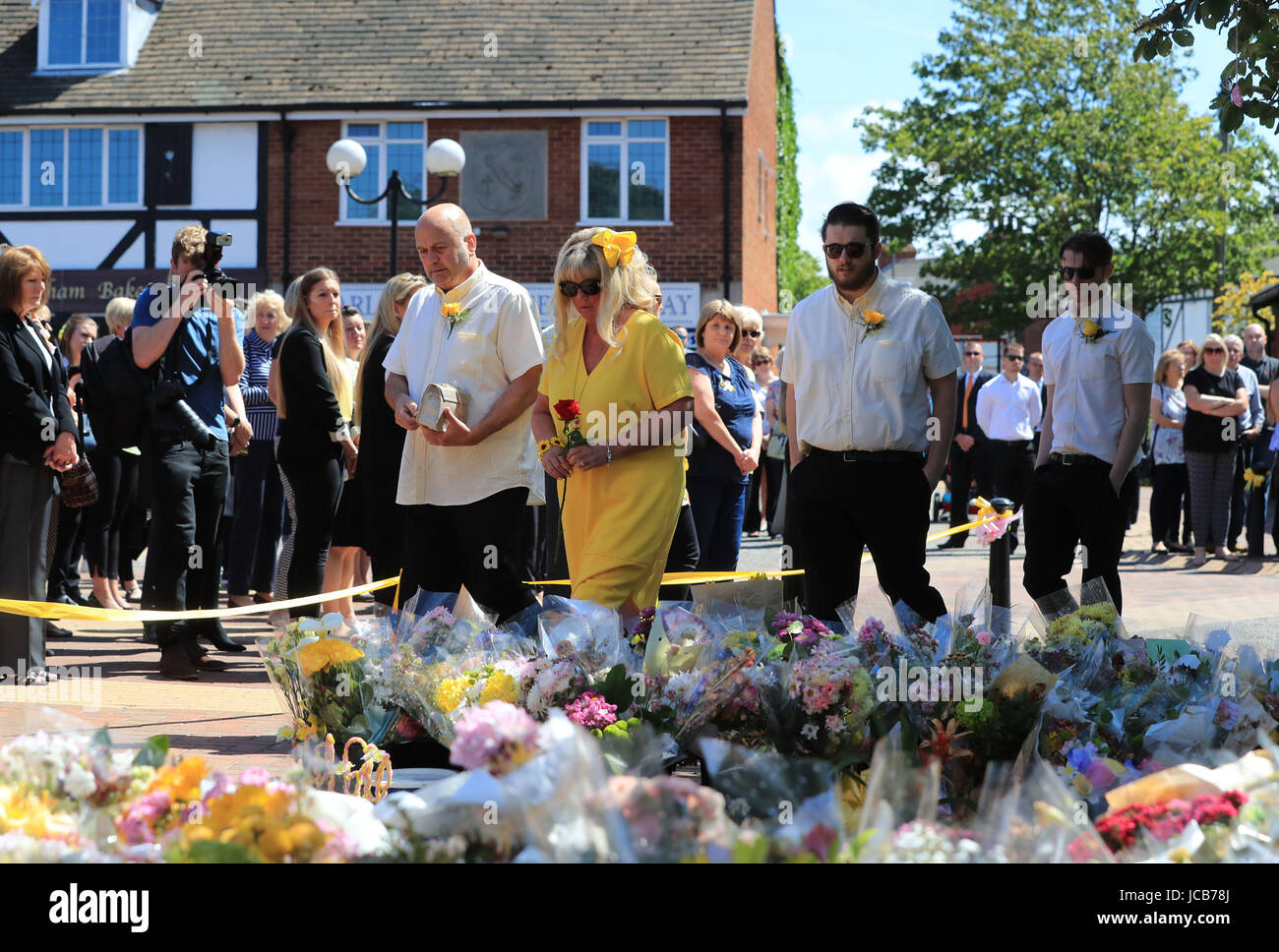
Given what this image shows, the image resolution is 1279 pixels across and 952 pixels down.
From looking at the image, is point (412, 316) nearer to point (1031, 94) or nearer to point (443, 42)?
point (443, 42)

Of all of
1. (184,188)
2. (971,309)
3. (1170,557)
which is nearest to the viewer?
(1170,557)

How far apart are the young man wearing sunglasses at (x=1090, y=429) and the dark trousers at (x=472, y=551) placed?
2.15 meters

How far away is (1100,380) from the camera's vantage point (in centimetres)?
592

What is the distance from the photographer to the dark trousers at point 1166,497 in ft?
46.1

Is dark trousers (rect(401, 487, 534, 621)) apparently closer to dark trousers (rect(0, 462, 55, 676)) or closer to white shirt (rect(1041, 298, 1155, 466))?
dark trousers (rect(0, 462, 55, 676))

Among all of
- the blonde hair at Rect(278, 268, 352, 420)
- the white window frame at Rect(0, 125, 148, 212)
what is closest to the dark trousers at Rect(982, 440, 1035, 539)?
the blonde hair at Rect(278, 268, 352, 420)

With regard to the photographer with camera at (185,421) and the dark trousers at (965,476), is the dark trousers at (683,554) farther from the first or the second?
the dark trousers at (965,476)

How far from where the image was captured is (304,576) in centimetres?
748

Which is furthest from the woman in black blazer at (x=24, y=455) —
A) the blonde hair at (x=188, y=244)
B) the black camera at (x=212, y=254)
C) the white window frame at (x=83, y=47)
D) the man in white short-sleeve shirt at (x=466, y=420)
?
the white window frame at (x=83, y=47)

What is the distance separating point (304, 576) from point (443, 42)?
20800 mm

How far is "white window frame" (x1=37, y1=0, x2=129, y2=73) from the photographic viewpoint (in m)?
26.4

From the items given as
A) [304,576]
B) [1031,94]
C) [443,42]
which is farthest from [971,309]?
[304,576]
